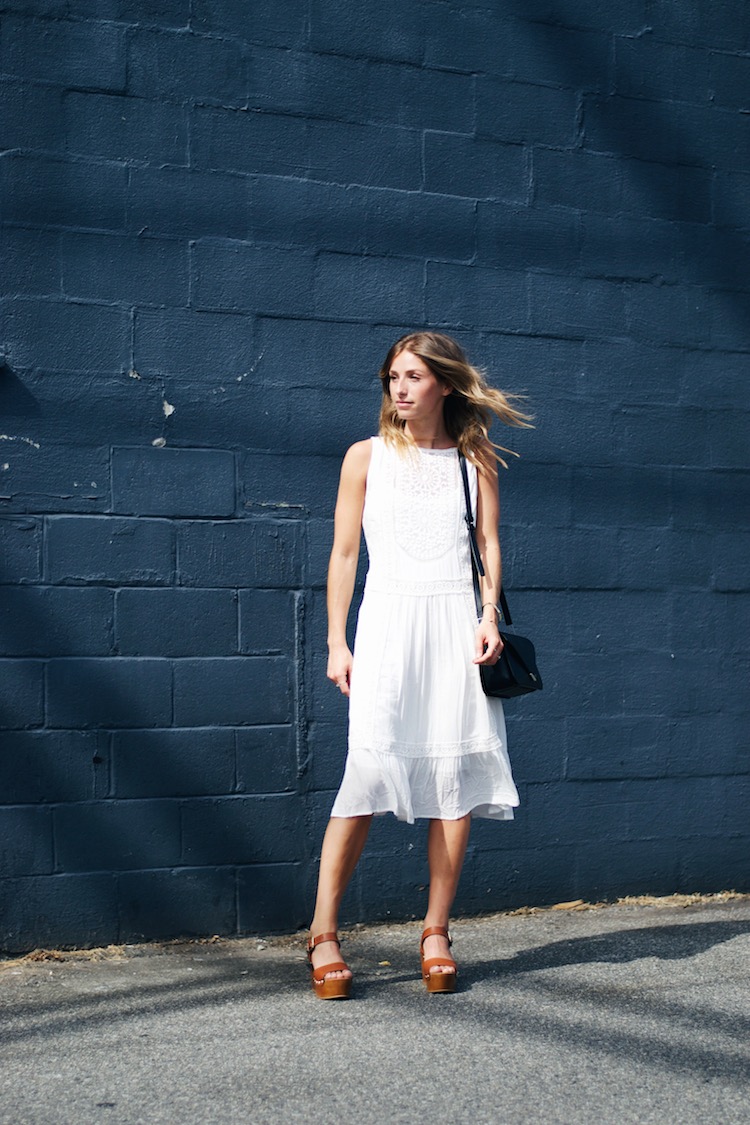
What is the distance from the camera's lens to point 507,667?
3775 millimetres

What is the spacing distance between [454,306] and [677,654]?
1.62 m

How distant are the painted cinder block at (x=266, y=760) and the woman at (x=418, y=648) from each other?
73 centimetres

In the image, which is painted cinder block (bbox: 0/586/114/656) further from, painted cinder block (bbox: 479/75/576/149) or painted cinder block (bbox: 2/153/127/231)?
painted cinder block (bbox: 479/75/576/149)

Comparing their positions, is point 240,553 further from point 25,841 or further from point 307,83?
point 307,83

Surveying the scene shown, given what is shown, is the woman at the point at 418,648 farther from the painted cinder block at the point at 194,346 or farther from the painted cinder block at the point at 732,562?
the painted cinder block at the point at 732,562

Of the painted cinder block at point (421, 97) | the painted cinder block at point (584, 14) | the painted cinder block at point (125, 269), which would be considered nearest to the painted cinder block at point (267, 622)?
the painted cinder block at point (125, 269)

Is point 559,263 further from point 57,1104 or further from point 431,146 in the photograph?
point 57,1104

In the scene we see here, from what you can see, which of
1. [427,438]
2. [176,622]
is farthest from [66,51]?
[176,622]

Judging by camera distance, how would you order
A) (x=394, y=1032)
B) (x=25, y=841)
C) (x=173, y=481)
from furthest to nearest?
(x=173, y=481)
(x=25, y=841)
(x=394, y=1032)

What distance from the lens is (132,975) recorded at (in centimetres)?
402

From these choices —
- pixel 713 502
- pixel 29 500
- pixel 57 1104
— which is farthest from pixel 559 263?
pixel 57 1104

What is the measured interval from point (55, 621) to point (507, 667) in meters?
1.56

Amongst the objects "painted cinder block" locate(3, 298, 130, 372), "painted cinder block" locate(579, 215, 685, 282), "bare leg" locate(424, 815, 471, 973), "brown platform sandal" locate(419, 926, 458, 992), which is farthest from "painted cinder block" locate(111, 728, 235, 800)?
"painted cinder block" locate(579, 215, 685, 282)

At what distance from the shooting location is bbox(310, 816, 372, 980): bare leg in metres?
3.73
